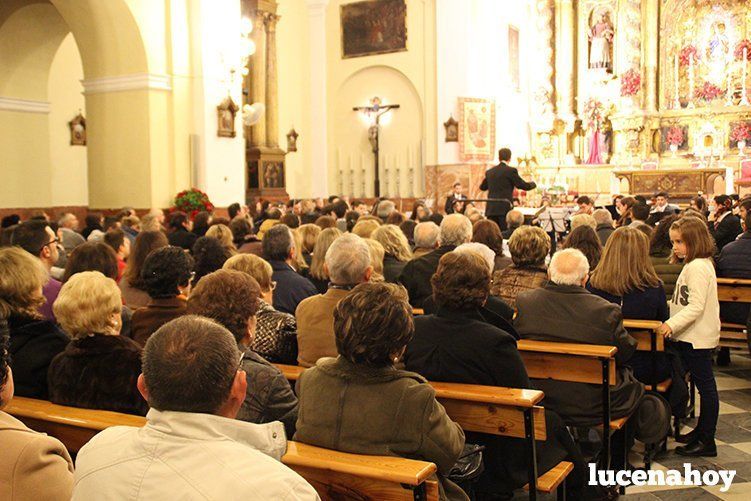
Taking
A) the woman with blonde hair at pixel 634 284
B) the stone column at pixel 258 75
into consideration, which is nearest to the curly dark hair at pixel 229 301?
the woman with blonde hair at pixel 634 284

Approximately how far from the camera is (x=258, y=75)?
58.4ft

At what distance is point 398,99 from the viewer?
1989 cm

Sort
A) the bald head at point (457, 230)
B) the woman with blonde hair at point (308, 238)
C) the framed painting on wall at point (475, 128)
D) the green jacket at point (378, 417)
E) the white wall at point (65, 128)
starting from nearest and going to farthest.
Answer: the green jacket at point (378, 417), the bald head at point (457, 230), the woman with blonde hair at point (308, 238), the white wall at point (65, 128), the framed painting on wall at point (475, 128)

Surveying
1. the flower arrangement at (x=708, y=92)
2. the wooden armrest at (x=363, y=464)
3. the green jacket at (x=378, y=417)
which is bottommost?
the wooden armrest at (x=363, y=464)

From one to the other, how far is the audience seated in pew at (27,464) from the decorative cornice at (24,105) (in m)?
13.9

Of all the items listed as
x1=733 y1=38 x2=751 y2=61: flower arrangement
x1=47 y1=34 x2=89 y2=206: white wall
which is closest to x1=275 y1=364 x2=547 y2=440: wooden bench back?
x1=47 y1=34 x2=89 y2=206: white wall

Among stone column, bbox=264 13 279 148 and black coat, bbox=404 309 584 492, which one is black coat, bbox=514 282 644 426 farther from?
stone column, bbox=264 13 279 148

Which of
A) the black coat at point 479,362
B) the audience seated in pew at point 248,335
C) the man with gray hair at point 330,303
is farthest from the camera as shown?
the man with gray hair at point 330,303

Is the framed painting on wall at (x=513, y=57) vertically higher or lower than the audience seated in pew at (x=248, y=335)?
higher

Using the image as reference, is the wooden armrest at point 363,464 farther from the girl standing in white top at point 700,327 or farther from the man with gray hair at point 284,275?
the girl standing in white top at point 700,327

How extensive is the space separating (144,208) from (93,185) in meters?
1.23

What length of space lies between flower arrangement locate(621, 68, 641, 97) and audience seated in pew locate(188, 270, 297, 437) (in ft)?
68.2

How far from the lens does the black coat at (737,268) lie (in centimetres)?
673

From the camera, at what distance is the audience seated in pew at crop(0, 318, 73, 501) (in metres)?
1.82
